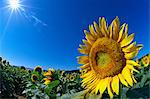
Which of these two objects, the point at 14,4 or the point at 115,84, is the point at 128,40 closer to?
the point at 115,84

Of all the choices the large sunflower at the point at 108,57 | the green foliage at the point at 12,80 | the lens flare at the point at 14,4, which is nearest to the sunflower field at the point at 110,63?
the large sunflower at the point at 108,57

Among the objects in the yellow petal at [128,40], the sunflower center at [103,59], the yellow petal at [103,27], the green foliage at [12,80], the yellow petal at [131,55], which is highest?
the green foliage at [12,80]

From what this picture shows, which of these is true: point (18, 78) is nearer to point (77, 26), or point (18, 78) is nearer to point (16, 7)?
point (16, 7)

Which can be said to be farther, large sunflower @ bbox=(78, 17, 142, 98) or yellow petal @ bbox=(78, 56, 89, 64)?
yellow petal @ bbox=(78, 56, 89, 64)

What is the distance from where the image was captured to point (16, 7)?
1550 mm

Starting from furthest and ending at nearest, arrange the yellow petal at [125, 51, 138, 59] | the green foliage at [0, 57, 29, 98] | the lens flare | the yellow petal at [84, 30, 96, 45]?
1. the green foliage at [0, 57, 29, 98]
2. the lens flare
3. the yellow petal at [84, 30, 96, 45]
4. the yellow petal at [125, 51, 138, 59]

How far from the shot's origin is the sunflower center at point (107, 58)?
1.05m

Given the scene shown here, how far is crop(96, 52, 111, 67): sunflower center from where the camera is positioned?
1.06m

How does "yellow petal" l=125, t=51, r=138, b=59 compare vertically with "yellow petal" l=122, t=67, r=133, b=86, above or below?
above

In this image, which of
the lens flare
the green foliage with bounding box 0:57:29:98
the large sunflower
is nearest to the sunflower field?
the large sunflower

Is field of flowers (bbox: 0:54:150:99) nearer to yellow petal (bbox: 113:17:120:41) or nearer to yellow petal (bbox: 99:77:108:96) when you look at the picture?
yellow petal (bbox: 99:77:108:96)

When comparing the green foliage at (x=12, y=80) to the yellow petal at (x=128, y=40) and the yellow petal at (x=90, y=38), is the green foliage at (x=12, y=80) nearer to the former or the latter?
the yellow petal at (x=90, y=38)

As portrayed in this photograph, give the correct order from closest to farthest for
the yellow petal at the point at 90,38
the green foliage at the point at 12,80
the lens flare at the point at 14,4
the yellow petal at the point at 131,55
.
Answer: the yellow petal at the point at 131,55, the yellow petal at the point at 90,38, the lens flare at the point at 14,4, the green foliage at the point at 12,80

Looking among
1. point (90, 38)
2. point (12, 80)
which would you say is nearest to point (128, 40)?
point (90, 38)
